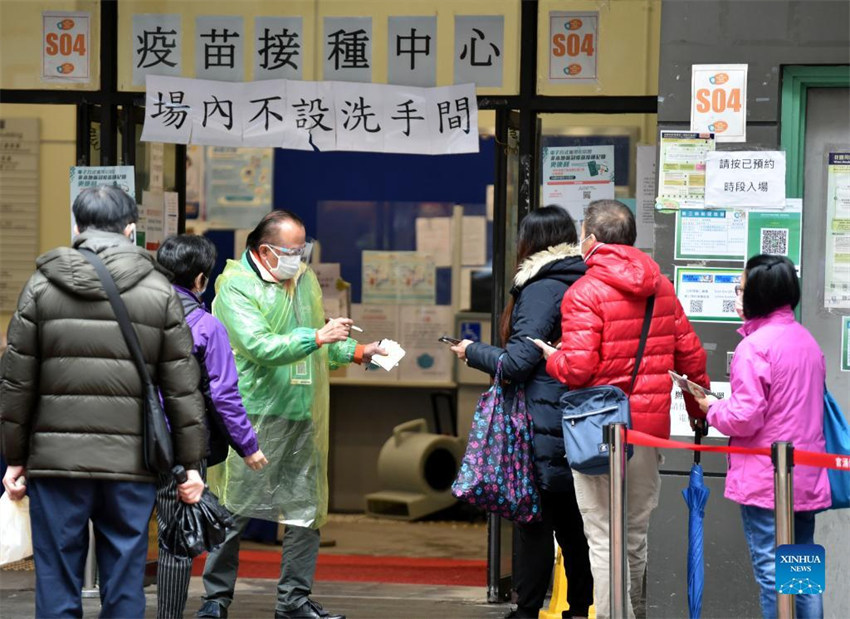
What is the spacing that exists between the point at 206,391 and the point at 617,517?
1.68 meters

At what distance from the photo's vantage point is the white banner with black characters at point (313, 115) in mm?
6891

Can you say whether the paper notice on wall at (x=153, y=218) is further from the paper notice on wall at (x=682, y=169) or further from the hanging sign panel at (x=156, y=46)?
the paper notice on wall at (x=682, y=169)

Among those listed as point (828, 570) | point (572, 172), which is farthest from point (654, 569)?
point (572, 172)

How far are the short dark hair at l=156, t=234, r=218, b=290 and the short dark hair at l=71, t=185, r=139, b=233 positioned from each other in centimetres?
77

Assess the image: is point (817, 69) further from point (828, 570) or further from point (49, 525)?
point (49, 525)

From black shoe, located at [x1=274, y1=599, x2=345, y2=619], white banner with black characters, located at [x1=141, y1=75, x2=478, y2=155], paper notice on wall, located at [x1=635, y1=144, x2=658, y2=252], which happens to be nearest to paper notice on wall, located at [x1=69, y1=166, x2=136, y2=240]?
white banner with black characters, located at [x1=141, y1=75, x2=478, y2=155]

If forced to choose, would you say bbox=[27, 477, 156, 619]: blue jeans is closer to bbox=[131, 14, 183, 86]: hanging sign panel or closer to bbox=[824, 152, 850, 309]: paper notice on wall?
bbox=[824, 152, 850, 309]: paper notice on wall

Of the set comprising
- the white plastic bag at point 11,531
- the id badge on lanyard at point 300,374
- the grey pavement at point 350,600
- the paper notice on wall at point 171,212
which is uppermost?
the paper notice on wall at point 171,212

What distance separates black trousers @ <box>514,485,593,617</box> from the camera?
559 cm

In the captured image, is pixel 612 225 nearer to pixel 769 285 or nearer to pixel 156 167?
pixel 769 285

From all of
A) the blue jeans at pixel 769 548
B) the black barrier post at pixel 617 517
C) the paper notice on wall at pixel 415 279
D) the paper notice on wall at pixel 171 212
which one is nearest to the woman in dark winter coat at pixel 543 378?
the black barrier post at pixel 617 517

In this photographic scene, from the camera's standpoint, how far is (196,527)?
15.6 feet

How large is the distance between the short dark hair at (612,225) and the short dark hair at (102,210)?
1910 mm

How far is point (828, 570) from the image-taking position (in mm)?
5914
